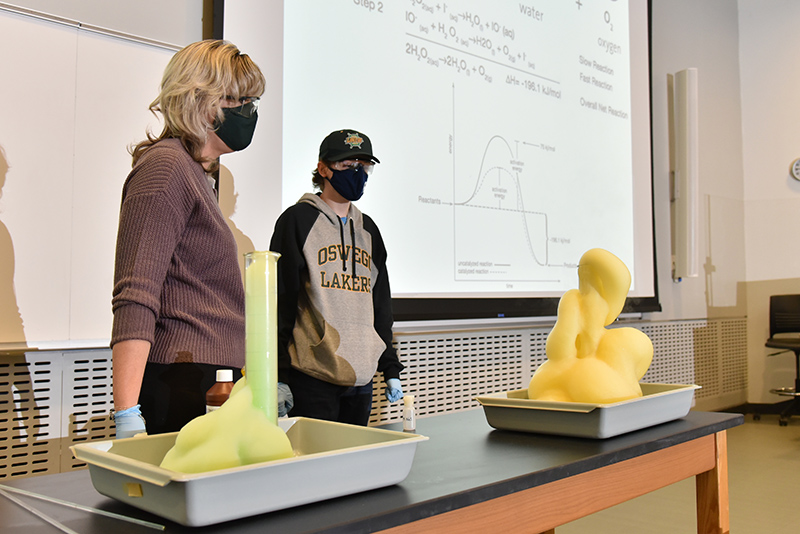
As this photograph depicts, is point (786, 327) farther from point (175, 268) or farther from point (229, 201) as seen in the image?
point (175, 268)

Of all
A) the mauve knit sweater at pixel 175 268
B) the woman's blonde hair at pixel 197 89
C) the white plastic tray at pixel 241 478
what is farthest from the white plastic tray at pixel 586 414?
the woman's blonde hair at pixel 197 89

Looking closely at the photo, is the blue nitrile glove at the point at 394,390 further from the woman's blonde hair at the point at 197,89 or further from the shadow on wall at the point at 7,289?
the shadow on wall at the point at 7,289

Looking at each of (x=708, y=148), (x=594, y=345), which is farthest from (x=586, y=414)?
(x=708, y=148)

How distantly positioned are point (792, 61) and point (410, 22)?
13.1ft

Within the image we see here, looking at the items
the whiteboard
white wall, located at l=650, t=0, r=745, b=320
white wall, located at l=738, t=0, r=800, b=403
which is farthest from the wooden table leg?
white wall, located at l=738, t=0, r=800, b=403

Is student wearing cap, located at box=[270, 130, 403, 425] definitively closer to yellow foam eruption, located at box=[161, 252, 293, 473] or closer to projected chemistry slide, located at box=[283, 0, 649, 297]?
projected chemistry slide, located at box=[283, 0, 649, 297]

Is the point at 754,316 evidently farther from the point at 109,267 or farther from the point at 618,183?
the point at 109,267

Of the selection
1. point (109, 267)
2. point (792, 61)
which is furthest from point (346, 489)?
point (792, 61)

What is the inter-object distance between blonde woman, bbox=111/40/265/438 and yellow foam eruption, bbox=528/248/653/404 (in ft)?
1.95

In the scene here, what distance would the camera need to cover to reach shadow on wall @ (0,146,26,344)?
1.71 meters

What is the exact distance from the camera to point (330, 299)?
5.55 feet

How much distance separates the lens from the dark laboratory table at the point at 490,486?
62cm

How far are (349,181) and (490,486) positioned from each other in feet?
3.65

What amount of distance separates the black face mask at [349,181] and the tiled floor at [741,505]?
1.65 metres
